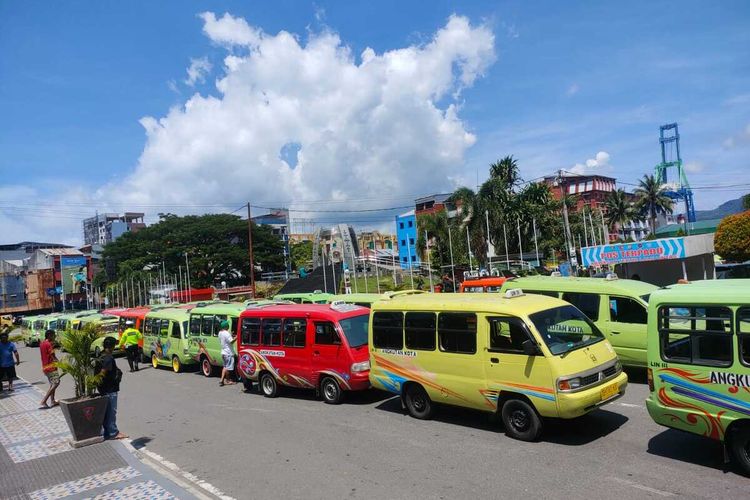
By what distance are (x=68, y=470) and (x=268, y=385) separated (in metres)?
5.56

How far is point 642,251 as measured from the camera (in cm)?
2625

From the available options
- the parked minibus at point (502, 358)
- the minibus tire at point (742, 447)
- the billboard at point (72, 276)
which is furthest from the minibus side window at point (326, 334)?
the billboard at point (72, 276)

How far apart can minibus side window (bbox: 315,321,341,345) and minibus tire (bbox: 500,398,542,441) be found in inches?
169

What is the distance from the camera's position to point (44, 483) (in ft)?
25.0

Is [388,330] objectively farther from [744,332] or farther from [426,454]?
[744,332]

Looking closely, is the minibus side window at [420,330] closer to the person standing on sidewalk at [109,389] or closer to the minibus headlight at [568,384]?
the minibus headlight at [568,384]

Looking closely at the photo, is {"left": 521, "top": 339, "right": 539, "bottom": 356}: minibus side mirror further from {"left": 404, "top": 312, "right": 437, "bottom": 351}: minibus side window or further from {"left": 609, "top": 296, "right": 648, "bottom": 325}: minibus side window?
{"left": 609, "top": 296, "right": 648, "bottom": 325}: minibus side window

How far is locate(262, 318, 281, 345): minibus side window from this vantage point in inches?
508

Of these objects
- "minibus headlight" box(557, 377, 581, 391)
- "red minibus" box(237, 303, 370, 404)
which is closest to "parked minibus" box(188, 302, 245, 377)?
"red minibus" box(237, 303, 370, 404)

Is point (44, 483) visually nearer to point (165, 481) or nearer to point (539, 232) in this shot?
point (165, 481)

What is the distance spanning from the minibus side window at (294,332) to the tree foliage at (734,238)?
25.2 metres

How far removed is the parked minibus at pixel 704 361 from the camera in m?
6.19

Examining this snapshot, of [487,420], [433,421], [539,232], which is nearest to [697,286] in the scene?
[487,420]

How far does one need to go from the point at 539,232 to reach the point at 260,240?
4107 centimetres
